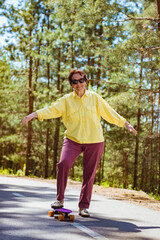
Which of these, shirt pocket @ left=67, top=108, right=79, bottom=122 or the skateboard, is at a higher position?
shirt pocket @ left=67, top=108, right=79, bottom=122

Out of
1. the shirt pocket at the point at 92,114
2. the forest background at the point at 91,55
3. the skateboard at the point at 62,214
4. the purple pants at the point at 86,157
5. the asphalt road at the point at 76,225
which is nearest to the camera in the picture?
the asphalt road at the point at 76,225

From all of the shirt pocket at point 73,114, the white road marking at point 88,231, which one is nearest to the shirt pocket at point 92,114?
the shirt pocket at point 73,114

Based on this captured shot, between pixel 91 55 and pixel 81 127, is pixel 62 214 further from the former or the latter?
pixel 91 55

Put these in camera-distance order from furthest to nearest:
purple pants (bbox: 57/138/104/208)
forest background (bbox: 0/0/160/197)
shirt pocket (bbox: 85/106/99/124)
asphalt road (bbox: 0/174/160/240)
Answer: forest background (bbox: 0/0/160/197)
shirt pocket (bbox: 85/106/99/124)
purple pants (bbox: 57/138/104/208)
asphalt road (bbox: 0/174/160/240)

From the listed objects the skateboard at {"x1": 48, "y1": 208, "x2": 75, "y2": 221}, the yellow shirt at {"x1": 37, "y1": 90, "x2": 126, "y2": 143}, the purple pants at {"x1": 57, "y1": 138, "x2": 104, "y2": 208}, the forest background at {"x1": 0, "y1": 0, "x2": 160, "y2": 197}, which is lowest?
the skateboard at {"x1": 48, "y1": 208, "x2": 75, "y2": 221}

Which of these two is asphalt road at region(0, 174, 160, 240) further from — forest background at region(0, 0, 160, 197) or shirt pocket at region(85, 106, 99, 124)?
forest background at region(0, 0, 160, 197)

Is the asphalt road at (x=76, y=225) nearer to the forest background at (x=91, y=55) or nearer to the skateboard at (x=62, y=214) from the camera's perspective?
the skateboard at (x=62, y=214)

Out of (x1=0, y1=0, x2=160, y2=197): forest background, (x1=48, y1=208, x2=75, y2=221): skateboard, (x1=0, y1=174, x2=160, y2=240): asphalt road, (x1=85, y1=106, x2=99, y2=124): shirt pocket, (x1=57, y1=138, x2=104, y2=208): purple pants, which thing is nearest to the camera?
(x1=0, y1=174, x2=160, y2=240): asphalt road

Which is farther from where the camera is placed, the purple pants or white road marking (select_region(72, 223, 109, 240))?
the purple pants

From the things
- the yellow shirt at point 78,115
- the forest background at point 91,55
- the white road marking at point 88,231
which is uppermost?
the forest background at point 91,55

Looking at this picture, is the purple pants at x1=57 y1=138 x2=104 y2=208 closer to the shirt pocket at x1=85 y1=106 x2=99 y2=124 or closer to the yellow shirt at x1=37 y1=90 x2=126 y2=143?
the yellow shirt at x1=37 y1=90 x2=126 y2=143

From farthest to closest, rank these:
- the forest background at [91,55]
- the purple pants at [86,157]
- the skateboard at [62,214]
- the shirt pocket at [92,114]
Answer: the forest background at [91,55] → the shirt pocket at [92,114] → the purple pants at [86,157] → the skateboard at [62,214]

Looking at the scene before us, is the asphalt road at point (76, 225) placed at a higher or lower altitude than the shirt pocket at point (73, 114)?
lower

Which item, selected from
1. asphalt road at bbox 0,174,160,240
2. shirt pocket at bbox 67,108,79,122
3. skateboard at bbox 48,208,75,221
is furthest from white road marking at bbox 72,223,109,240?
shirt pocket at bbox 67,108,79,122
